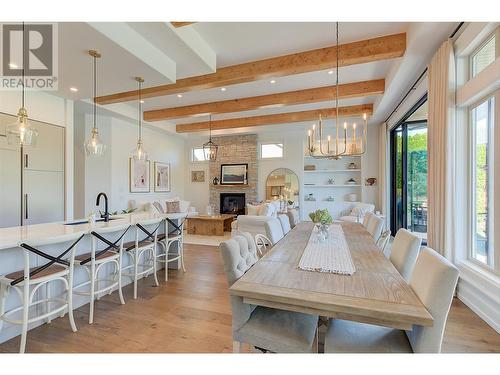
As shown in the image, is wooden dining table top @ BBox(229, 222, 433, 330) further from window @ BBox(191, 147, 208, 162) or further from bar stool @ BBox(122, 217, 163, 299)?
window @ BBox(191, 147, 208, 162)

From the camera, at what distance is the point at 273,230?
8.70 feet

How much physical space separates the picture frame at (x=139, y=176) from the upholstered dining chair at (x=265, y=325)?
19.7 feet

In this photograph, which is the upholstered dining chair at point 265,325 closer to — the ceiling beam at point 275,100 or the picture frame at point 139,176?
the ceiling beam at point 275,100

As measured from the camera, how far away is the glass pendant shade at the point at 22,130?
2.40 metres

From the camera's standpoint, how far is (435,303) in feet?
3.77

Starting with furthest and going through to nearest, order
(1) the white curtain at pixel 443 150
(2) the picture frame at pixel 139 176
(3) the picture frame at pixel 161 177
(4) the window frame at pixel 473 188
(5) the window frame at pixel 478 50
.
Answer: (3) the picture frame at pixel 161 177
(2) the picture frame at pixel 139 176
(1) the white curtain at pixel 443 150
(4) the window frame at pixel 473 188
(5) the window frame at pixel 478 50

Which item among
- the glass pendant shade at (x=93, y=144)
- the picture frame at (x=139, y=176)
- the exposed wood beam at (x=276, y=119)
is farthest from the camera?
the picture frame at (x=139, y=176)

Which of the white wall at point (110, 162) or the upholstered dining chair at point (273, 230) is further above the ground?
the white wall at point (110, 162)

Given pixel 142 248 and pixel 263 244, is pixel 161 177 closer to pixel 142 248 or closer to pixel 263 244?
pixel 142 248

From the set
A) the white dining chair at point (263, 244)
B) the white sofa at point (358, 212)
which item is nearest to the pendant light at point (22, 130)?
the white dining chair at point (263, 244)

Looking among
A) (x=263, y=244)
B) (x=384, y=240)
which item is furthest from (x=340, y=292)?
(x=384, y=240)

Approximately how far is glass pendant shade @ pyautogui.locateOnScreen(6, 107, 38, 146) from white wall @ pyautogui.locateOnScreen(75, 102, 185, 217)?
2.96 meters
